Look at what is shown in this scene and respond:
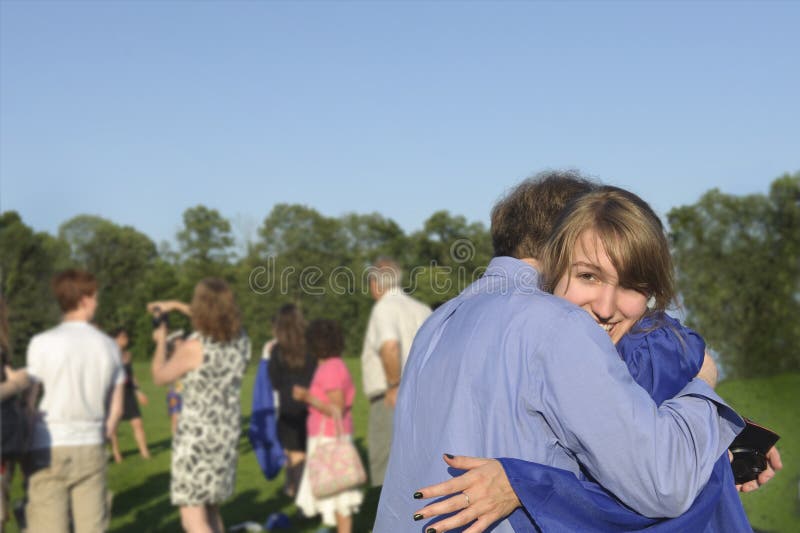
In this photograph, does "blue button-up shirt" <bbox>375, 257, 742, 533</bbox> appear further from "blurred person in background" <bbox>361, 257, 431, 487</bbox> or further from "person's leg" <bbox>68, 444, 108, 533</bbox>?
"blurred person in background" <bbox>361, 257, 431, 487</bbox>

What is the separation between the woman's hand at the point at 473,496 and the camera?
170 centimetres

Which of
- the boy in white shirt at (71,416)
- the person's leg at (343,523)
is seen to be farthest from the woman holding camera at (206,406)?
the person's leg at (343,523)

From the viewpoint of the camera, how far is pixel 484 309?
1.93 meters

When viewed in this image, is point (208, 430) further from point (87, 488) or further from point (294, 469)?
point (294, 469)

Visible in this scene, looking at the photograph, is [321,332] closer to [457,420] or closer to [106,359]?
[106,359]

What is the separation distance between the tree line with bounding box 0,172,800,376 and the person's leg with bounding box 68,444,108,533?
9.32 feet

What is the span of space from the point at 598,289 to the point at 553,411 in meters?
0.38

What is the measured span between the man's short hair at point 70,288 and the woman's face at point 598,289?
4.98m

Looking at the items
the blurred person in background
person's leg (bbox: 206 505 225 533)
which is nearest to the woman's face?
person's leg (bbox: 206 505 225 533)

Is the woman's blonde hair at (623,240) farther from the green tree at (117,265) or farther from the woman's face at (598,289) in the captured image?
the green tree at (117,265)

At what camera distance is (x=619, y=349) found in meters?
2.04

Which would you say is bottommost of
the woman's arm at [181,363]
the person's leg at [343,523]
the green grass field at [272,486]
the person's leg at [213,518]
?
the green grass field at [272,486]

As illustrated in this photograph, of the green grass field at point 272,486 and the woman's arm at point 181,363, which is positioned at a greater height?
the woman's arm at point 181,363

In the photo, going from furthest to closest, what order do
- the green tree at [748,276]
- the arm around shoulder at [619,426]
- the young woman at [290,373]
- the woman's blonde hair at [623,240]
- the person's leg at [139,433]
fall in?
the green tree at [748,276]
the person's leg at [139,433]
the young woman at [290,373]
the woman's blonde hair at [623,240]
the arm around shoulder at [619,426]
